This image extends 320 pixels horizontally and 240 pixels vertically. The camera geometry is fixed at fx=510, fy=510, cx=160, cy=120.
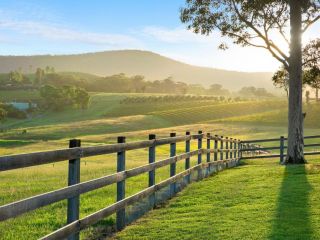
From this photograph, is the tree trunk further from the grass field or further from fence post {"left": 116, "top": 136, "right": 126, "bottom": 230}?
fence post {"left": 116, "top": 136, "right": 126, "bottom": 230}

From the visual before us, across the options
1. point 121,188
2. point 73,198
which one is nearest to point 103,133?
point 121,188

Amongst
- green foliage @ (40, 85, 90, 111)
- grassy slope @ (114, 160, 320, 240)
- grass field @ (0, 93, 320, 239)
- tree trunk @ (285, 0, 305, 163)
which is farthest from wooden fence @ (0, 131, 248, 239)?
green foliage @ (40, 85, 90, 111)

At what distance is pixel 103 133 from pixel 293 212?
8259 centimetres

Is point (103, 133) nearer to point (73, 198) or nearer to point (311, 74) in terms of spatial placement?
point (311, 74)

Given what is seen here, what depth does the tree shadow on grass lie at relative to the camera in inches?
321

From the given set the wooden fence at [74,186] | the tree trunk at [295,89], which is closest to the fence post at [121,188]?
the wooden fence at [74,186]

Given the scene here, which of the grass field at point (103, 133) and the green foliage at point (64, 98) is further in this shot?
the green foliage at point (64, 98)

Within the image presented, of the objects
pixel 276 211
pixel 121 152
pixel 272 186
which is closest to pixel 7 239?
pixel 121 152

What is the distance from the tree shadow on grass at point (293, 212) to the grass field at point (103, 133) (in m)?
0.74

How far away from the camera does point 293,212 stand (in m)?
9.84

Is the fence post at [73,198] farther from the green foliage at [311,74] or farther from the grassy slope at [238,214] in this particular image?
the green foliage at [311,74]

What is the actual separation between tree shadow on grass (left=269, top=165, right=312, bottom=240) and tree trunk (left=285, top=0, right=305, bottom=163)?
1076cm

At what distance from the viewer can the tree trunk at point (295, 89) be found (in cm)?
2545

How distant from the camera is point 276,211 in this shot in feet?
32.8
